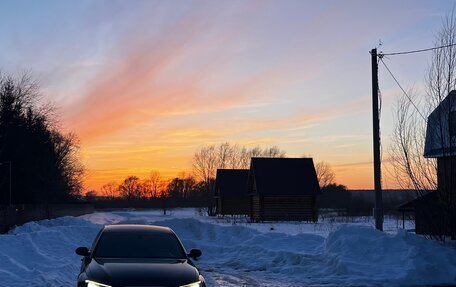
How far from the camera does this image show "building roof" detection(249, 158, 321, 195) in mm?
51513

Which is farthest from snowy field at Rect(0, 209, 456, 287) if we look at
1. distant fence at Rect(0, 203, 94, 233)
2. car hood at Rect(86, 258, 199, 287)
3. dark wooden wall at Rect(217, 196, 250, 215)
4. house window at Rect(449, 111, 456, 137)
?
dark wooden wall at Rect(217, 196, 250, 215)

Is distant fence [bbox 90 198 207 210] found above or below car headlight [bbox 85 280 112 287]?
above

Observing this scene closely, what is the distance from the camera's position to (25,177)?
5234cm

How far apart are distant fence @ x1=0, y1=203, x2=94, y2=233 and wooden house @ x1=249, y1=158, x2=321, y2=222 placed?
59.0 ft

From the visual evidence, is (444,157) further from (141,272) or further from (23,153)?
(23,153)

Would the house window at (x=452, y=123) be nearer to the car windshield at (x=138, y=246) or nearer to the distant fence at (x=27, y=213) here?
the car windshield at (x=138, y=246)

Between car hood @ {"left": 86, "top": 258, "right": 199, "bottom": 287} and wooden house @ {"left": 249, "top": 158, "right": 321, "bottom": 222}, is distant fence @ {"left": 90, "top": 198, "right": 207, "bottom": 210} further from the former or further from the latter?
car hood @ {"left": 86, "top": 258, "right": 199, "bottom": 287}

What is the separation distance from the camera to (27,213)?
40188 mm

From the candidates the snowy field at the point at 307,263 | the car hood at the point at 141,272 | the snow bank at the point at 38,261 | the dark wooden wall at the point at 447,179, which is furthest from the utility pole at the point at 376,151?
the car hood at the point at 141,272

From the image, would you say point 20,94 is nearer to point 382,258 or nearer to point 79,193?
point 79,193

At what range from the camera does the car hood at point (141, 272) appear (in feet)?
26.6

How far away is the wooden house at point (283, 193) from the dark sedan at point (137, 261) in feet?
134

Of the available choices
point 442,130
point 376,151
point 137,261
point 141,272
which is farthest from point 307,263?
point 141,272

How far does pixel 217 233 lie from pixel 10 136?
92.1ft
